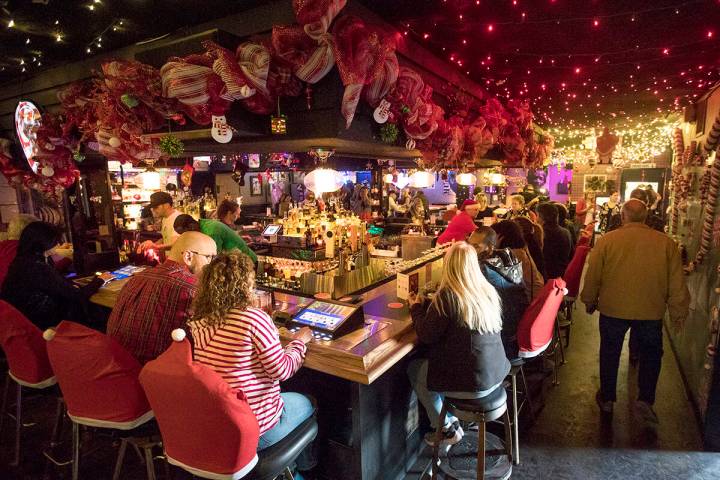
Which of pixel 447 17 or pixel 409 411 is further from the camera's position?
pixel 447 17

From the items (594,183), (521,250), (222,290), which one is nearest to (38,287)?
(222,290)

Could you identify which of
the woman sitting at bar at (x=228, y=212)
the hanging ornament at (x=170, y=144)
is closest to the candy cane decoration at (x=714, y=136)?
the hanging ornament at (x=170, y=144)

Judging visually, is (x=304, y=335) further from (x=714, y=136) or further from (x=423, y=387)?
(x=714, y=136)

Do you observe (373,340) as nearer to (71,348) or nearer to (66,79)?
(71,348)

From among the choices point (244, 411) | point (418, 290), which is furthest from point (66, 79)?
point (244, 411)

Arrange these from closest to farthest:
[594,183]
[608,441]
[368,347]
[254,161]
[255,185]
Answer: [368,347] → [608,441] → [254,161] → [594,183] → [255,185]

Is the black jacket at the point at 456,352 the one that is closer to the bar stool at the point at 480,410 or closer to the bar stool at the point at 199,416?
the bar stool at the point at 480,410

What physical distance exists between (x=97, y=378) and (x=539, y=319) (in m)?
2.47

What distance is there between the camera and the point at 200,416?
4.91ft

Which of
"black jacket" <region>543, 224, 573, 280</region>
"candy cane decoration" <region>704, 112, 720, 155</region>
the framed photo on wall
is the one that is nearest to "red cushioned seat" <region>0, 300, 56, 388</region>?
"black jacket" <region>543, 224, 573, 280</region>

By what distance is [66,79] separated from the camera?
4.88 m

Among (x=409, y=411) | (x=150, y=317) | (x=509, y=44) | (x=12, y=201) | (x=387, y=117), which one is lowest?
(x=409, y=411)

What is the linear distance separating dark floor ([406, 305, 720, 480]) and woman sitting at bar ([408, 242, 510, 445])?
912 mm

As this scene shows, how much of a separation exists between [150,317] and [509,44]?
12.0 feet
